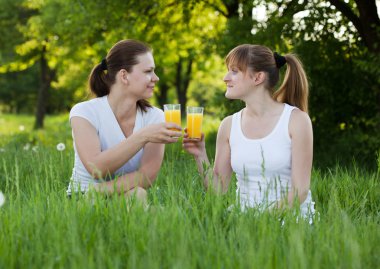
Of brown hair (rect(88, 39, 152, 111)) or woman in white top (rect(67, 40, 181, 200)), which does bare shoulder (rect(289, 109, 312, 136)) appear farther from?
brown hair (rect(88, 39, 152, 111))

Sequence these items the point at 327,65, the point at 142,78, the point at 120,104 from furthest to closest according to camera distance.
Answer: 1. the point at 327,65
2. the point at 120,104
3. the point at 142,78

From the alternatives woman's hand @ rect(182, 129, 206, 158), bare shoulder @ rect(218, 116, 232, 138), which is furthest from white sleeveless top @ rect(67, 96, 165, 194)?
bare shoulder @ rect(218, 116, 232, 138)

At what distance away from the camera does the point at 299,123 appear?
3.52m

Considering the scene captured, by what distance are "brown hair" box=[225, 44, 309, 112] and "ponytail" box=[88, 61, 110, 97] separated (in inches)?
38.4

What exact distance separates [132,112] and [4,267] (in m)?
1.84

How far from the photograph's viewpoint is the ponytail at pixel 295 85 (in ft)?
12.4

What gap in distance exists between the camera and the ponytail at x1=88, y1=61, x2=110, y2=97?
165 inches

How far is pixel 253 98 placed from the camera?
3744 mm

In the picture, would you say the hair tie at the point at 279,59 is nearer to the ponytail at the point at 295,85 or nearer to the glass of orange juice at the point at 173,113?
the ponytail at the point at 295,85

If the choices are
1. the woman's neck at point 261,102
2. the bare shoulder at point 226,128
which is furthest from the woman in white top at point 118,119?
the woman's neck at point 261,102

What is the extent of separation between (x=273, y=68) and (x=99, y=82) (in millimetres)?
1294

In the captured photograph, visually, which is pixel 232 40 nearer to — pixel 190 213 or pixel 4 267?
pixel 190 213

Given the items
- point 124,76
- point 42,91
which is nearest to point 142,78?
point 124,76

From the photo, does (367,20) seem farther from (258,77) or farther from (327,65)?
(258,77)
